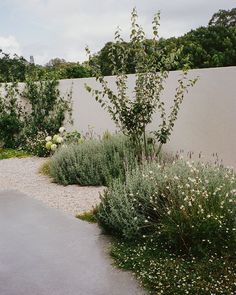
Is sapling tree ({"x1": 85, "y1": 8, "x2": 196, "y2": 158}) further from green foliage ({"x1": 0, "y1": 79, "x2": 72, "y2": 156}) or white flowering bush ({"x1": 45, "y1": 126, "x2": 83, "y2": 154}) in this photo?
green foliage ({"x1": 0, "y1": 79, "x2": 72, "y2": 156})

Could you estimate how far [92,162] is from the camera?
28.2 feet

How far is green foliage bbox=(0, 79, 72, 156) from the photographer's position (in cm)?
1289

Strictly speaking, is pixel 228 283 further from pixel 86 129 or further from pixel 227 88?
pixel 86 129

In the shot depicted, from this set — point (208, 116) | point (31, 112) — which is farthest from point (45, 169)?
point (31, 112)

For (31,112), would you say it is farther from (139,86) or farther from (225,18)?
(225,18)

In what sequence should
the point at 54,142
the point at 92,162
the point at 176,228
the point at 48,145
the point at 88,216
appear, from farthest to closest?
the point at 54,142
the point at 48,145
the point at 92,162
the point at 88,216
the point at 176,228

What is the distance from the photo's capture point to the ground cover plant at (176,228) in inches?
167

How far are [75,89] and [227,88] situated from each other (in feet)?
17.4

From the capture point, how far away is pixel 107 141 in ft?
31.1

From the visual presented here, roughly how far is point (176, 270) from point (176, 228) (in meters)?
0.65

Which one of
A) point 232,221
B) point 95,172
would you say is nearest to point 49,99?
point 95,172

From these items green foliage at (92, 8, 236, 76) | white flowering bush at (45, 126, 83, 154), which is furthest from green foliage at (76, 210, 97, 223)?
green foliage at (92, 8, 236, 76)

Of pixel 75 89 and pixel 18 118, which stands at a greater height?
pixel 75 89

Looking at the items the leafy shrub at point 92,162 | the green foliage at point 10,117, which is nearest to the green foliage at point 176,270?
the leafy shrub at point 92,162
